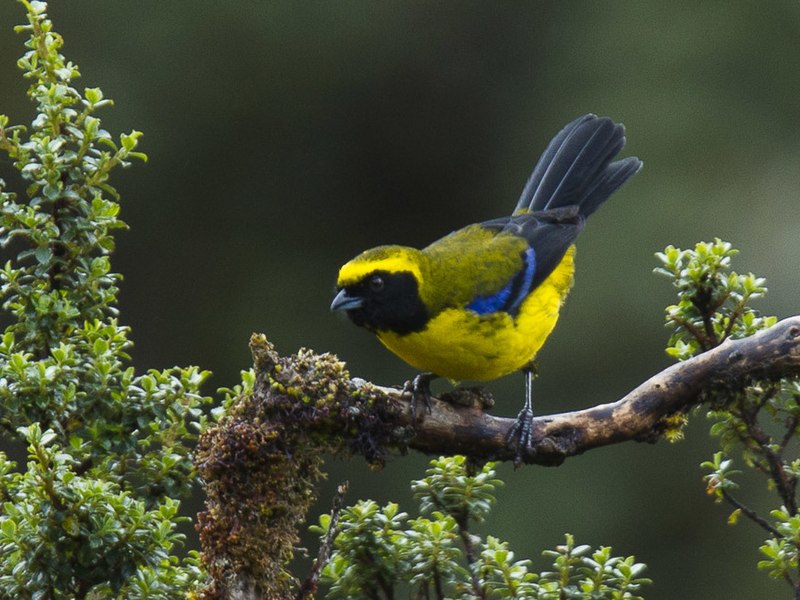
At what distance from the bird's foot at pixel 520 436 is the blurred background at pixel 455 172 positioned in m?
3.84

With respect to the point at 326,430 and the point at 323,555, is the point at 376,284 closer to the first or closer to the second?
Result: the point at 326,430

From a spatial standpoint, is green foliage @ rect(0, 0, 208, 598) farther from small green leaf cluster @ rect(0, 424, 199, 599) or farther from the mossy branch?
the mossy branch

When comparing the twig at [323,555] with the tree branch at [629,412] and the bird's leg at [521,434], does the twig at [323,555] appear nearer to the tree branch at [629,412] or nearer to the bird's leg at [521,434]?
the tree branch at [629,412]

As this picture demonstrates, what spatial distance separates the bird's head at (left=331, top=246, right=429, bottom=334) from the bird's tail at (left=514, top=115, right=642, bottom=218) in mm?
1418

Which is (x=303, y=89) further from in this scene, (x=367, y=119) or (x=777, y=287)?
(x=777, y=287)

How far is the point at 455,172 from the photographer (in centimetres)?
930

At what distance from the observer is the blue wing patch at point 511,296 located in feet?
13.6

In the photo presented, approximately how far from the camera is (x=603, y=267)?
300 inches

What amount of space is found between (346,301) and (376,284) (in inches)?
4.2

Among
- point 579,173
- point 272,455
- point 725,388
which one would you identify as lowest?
point 272,455

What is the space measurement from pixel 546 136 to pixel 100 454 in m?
5.94

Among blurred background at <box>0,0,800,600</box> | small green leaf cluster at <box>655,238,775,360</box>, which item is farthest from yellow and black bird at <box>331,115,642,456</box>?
blurred background at <box>0,0,800,600</box>

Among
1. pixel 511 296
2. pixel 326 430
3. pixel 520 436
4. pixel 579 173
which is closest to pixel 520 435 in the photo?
pixel 520 436

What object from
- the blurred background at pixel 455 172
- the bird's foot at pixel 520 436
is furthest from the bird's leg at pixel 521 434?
the blurred background at pixel 455 172
